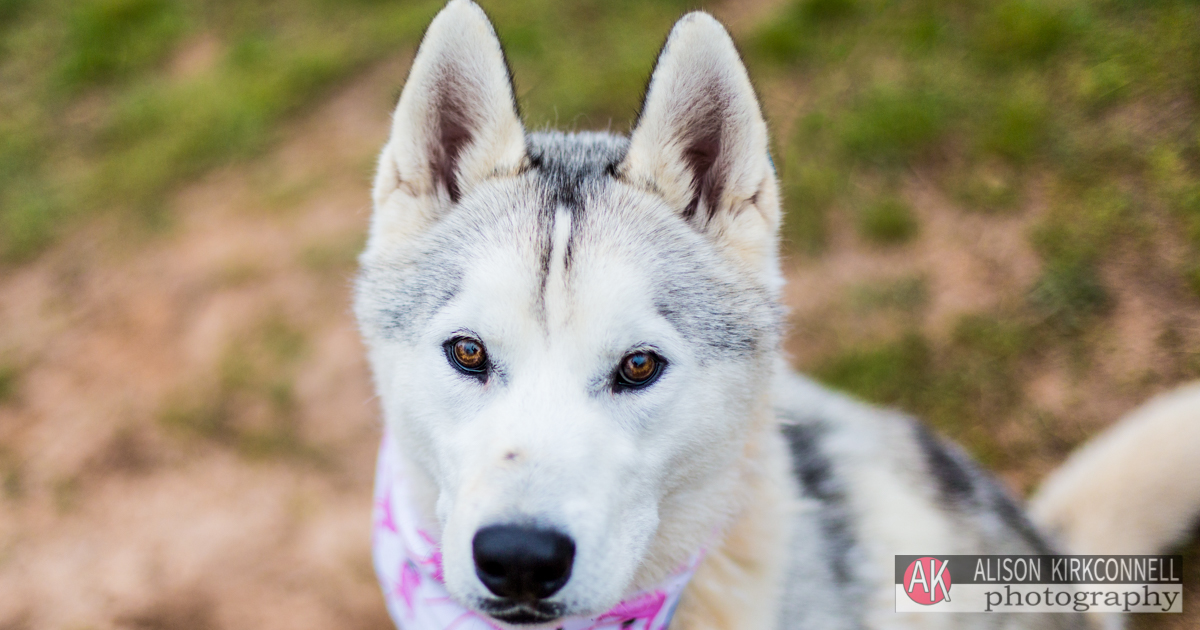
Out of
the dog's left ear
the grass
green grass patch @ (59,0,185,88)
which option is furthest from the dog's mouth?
green grass patch @ (59,0,185,88)

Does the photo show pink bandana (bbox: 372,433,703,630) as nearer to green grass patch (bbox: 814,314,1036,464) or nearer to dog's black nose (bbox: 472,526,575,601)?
dog's black nose (bbox: 472,526,575,601)

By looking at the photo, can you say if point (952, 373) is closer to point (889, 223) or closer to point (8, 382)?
point (889, 223)

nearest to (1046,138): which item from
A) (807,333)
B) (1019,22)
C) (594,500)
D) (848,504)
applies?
(1019,22)

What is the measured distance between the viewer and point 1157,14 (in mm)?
4391

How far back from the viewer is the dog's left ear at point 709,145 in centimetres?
206

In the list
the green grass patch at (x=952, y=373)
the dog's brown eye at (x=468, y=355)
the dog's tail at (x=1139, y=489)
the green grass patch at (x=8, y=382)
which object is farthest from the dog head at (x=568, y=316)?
the green grass patch at (x=8, y=382)

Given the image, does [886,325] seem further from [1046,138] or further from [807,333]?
[1046,138]

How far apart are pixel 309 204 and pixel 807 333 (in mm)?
3565

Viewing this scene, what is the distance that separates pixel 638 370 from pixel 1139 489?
2.16 m

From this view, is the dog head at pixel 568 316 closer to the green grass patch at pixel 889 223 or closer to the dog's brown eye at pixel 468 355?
the dog's brown eye at pixel 468 355

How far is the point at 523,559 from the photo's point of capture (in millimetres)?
1649

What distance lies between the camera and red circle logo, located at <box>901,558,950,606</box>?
8.02ft

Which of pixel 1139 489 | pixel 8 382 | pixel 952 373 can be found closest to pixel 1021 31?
pixel 952 373

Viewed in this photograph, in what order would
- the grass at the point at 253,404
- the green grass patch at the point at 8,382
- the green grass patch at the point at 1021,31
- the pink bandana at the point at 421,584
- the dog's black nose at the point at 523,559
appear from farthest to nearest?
1. the green grass patch at the point at 1021,31
2. the green grass patch at the point at 8,382
3. the grass at the point at 253,404
4. the pink bandana at the point at 421,584
5. the dog's black nose at the point at 523,559
